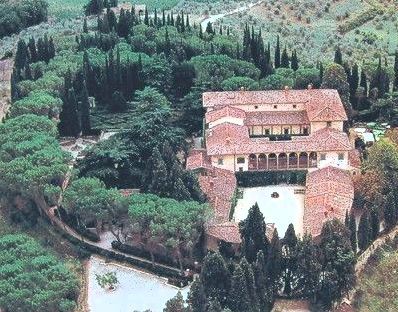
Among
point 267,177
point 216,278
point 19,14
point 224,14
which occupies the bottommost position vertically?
point 216,278

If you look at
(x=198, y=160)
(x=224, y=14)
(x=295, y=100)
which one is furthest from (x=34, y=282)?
(x=224, y=14)

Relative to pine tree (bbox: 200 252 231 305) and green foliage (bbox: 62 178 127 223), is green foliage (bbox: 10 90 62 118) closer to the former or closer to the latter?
green foliage (bbox: 62 178 127 223)

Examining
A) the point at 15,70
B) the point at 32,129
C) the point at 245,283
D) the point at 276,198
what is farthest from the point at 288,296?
the point at 15,70

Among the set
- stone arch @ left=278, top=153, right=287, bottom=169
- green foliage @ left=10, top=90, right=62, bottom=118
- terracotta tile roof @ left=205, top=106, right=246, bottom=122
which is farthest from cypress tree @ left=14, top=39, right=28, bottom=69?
stone arch @ left=278, top=153, right=287, bottom=169

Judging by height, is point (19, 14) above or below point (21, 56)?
above

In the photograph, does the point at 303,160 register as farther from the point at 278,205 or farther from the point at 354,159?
the point at 278,205
